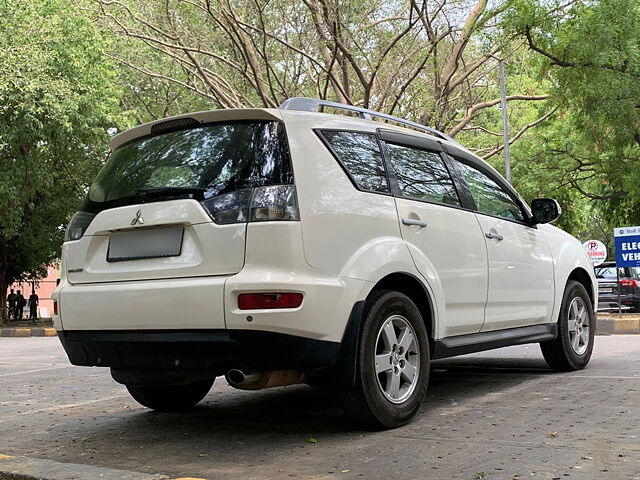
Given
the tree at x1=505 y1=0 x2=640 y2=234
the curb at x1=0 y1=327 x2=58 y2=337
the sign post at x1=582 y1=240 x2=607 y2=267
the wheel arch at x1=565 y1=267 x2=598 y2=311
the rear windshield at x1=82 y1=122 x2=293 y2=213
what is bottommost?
the curb at x1=0 y1=327 x2=58 y2=337

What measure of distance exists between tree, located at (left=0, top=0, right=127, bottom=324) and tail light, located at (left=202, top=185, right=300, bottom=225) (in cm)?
1929

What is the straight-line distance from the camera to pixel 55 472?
3.95 metres

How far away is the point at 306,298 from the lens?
4340 millimetres

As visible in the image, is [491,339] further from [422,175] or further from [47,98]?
[47,98]

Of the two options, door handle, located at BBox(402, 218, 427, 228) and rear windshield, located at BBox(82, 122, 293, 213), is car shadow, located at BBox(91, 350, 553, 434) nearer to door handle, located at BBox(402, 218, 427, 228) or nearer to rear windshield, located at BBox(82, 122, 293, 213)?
door handle, located at BBox(402, 218, 427, 228)

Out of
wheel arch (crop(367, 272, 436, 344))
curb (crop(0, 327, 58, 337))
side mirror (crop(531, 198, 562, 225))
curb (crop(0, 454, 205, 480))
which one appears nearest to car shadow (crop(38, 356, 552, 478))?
curb (crop(0, 454, 205, 480))

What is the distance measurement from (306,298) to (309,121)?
3.70ft

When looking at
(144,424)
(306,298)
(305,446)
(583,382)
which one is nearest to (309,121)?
(306,298)

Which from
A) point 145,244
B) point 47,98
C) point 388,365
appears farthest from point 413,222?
point 47,98

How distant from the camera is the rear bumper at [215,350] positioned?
14.2 feet

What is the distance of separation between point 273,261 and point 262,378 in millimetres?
700

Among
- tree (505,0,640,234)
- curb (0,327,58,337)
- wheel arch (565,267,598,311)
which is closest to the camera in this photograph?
wheel arch (565,267,598,311)

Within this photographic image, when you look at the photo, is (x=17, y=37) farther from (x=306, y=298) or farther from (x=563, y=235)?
(x=306, y=298)

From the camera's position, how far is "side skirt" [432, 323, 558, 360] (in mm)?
→ 5414
